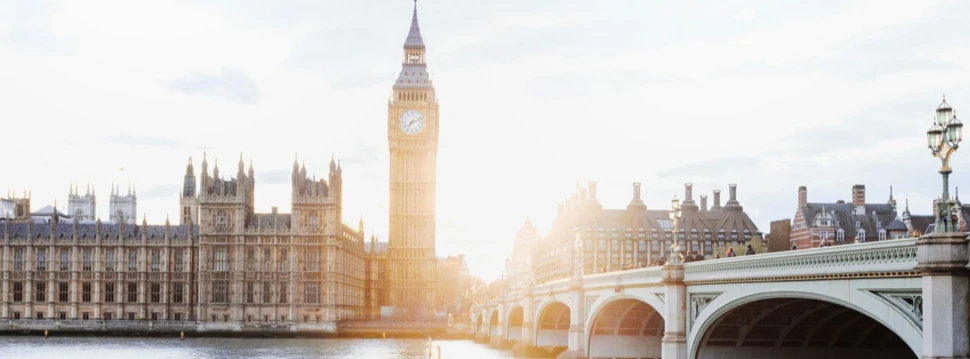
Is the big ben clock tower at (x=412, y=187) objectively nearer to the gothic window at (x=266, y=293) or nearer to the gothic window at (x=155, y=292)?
the gothic window at (x=266, y=293)

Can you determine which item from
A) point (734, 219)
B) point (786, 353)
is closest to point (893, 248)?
point (786, 353)

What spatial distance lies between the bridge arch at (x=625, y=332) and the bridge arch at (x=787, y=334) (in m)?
15.6

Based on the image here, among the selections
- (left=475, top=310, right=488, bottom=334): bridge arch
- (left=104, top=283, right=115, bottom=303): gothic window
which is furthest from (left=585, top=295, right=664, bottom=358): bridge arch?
(left=104, top=283, right=115, bottom=303): gothic window

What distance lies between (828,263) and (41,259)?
111973 mm

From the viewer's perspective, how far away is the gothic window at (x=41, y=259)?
122375mm

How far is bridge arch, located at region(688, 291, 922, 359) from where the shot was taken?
35000 millimetres

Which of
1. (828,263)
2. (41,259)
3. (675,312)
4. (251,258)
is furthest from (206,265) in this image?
(828,263)

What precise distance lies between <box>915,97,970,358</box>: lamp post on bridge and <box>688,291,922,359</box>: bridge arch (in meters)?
12.2

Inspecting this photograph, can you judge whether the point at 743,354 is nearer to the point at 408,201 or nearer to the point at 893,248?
the point at 893,248

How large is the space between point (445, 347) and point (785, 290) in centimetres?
6697

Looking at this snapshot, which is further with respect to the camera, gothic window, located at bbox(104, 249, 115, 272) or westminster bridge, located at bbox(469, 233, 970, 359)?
gothic window, located at bbox(104, 249, 115, 272)

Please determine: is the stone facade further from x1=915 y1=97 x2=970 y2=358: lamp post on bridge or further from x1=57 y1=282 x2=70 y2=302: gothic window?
x1=915 y1=97 x2=970 y2=358: lamp post on bridge

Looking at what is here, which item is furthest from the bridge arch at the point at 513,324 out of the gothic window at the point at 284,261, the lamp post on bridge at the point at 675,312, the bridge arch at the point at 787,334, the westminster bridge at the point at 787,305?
the bridge arch at the point at 787,334

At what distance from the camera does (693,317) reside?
37.9 m
